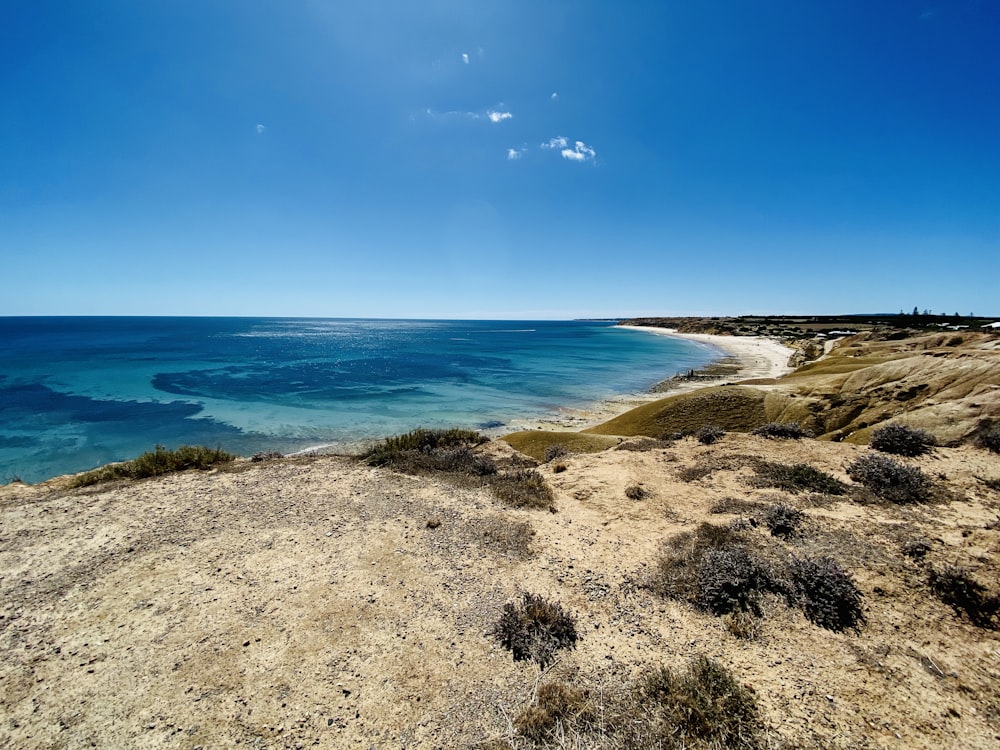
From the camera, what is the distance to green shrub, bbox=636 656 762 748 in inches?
152

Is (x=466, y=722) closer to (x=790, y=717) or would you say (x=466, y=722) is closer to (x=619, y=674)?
(x=619, y=674)

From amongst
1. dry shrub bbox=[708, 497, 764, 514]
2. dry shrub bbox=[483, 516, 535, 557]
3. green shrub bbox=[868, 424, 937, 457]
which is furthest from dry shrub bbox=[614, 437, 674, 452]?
dry shrub bbox=[483, 516, 535, 557]

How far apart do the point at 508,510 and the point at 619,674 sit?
5.03m

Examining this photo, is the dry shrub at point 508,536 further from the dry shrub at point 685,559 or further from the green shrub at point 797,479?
the green shrub at point 797,479

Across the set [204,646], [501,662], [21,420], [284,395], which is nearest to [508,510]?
[501,662]

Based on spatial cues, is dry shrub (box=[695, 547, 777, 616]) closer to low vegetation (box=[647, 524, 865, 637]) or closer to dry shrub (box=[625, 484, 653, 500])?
low vegetation (box=[647, 524, 865, 637])

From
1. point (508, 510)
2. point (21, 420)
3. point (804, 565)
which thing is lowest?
point (21, 420)

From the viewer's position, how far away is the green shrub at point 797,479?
932 cm

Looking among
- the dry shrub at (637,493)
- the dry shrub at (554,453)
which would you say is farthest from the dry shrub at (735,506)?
the dry shrub at (554,453)

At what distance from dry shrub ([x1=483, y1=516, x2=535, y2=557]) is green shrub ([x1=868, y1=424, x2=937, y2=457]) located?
427 inches

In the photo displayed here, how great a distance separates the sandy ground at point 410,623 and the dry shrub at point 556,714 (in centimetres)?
17

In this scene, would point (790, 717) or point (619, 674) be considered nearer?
point (790, 717)

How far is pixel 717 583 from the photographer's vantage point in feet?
19.9

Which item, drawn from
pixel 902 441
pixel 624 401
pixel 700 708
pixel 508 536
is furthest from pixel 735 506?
pixel 624 401
